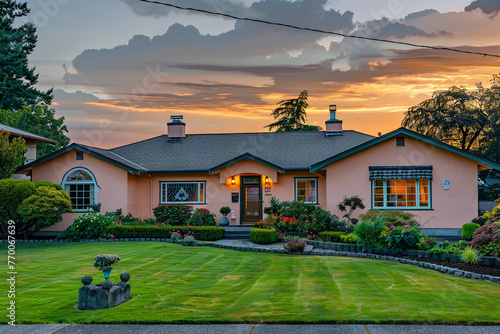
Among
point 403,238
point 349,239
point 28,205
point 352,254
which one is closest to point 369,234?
point 352,254

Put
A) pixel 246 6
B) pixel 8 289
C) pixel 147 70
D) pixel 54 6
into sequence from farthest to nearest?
pixel 147 70, pixel 54 6, pixel 246 6, pixel 8 289

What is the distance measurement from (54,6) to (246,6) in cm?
737

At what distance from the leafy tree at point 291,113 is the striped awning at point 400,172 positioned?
25975 millimetres

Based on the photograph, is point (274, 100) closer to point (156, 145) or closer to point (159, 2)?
point (156, 145)

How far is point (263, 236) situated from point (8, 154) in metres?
11.4

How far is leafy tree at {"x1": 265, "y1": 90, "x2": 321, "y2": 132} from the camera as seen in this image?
46594 mm

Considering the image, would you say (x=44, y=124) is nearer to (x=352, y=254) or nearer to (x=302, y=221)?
(x=302, y=221)

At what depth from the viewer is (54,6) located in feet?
58.4

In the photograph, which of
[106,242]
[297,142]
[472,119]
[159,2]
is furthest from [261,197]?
[472,119]

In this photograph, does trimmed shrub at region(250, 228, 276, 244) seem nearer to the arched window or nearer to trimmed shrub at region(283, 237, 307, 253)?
trimmed shrub at region(283, 237, 307, 253)

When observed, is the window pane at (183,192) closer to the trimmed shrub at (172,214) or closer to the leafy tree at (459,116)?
the trimmed shrub at (172,214)

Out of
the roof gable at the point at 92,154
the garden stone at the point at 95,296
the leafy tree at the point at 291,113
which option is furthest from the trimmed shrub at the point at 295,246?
the leafy tree at the point at 291,113

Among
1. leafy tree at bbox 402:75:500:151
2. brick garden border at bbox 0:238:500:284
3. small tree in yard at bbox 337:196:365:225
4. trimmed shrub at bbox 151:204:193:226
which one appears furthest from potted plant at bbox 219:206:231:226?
leafy tree at bbox 402:75:500:151

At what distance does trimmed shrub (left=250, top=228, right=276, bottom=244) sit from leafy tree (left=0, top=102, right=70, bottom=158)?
26.5 m
